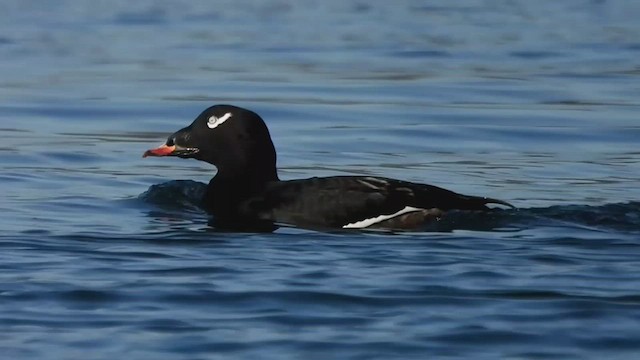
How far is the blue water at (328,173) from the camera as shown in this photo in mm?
8297

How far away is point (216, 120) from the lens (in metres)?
12.6

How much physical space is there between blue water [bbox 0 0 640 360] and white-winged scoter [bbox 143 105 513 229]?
243 millimetres

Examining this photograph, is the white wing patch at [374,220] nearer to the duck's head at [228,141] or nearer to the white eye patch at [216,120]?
the duck's head at [228,141]

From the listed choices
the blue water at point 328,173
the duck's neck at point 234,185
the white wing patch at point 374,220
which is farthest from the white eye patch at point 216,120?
the white wing patch at point 374,220

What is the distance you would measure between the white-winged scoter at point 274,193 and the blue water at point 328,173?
0.24 meters

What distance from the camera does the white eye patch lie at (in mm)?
12625

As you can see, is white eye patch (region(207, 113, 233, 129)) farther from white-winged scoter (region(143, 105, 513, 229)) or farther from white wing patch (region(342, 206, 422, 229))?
white wing patch (region(342, 206, 422, 229))

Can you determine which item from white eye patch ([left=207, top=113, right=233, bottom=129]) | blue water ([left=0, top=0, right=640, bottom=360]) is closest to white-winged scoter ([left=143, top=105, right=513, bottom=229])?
white eye patch ([left=207, top=113, right=233, bottom=129])

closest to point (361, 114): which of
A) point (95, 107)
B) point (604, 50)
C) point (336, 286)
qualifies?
point (95, 107)

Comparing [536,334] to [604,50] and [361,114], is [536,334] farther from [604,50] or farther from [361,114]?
[604,50]

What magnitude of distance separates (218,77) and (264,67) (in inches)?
37.0

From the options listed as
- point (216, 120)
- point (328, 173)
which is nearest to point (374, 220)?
point (216, 120)

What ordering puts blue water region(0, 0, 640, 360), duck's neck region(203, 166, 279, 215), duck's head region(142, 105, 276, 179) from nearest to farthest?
blue water region(0, 0, 640, 360) < duck's neck region(203, 166, 279, 215) < duck's head region(142, 105, 276, 179)

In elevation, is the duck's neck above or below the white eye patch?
below
